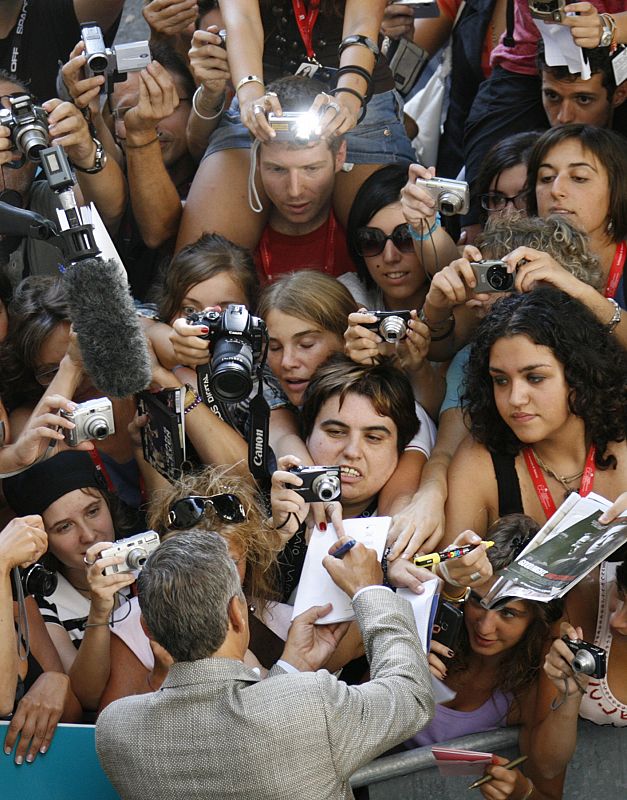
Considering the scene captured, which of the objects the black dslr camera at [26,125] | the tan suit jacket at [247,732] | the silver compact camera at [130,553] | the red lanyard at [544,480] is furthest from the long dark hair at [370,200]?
the tan suit jacket at [247,732]

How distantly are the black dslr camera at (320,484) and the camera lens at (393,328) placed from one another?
0.53m

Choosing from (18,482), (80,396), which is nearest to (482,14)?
(80,396)

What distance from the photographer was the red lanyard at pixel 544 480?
320cm

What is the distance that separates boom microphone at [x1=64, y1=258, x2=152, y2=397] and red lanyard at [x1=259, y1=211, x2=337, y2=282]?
1121 mm

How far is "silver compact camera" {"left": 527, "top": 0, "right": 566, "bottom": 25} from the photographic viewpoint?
3.67m

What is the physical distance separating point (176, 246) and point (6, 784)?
1.98m

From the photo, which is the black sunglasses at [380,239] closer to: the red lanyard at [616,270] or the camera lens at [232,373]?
the red lanyard at [616,270]

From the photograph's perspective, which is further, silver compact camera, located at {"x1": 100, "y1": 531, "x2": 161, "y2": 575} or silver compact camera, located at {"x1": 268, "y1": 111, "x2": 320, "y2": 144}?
silver compact camera, located at {"x1": 268, "y1": 111, "x2": 320, "y2": 144}

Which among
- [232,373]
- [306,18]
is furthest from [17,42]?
[232,373]

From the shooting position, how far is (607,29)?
146 inches

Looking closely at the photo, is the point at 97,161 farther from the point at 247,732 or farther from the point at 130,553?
the point at 247,732

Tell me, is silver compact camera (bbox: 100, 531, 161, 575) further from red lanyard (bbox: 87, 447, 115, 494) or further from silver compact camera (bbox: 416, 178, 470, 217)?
silver compact camera (bbox: 416, 178, 470, 217)

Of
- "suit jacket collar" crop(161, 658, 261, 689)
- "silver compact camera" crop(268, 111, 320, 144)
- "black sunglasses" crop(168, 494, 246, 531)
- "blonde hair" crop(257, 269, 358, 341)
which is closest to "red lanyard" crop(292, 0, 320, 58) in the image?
"silver compact camera" crop(268, 111, 320, 144)

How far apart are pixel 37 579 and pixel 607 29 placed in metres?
2.38
